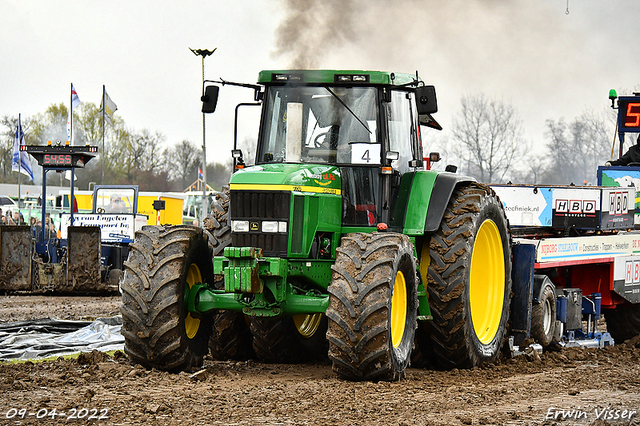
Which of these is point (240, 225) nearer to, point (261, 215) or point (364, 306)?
point (261, 215)

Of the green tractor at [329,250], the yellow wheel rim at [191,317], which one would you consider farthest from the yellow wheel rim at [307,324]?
the yellow wheel rim at [191,317]

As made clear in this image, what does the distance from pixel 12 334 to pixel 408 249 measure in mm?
6106

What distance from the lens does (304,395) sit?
6625 mm

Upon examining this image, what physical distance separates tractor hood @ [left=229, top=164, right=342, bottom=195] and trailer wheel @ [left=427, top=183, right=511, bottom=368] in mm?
1322

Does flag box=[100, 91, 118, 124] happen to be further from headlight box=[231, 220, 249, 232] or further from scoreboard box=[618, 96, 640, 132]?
headlight box=[231, 220, 249, 232]

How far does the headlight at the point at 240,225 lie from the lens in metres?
7.68

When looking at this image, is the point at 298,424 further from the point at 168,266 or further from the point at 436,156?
the point at 436,156

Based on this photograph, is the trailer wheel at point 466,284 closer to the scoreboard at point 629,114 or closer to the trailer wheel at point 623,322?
the trailer wheel at point 623,322

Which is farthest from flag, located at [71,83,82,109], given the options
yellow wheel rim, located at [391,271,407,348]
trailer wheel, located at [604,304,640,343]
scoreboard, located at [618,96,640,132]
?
yellow wheel rim, located at [391,271,407,348]

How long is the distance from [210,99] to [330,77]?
4.15 feet

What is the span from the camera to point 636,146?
1427 cm

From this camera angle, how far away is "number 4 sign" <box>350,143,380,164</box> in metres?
8.03

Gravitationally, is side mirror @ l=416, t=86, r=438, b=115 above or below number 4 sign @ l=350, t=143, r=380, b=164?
above

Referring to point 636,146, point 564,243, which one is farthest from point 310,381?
point 636,146
